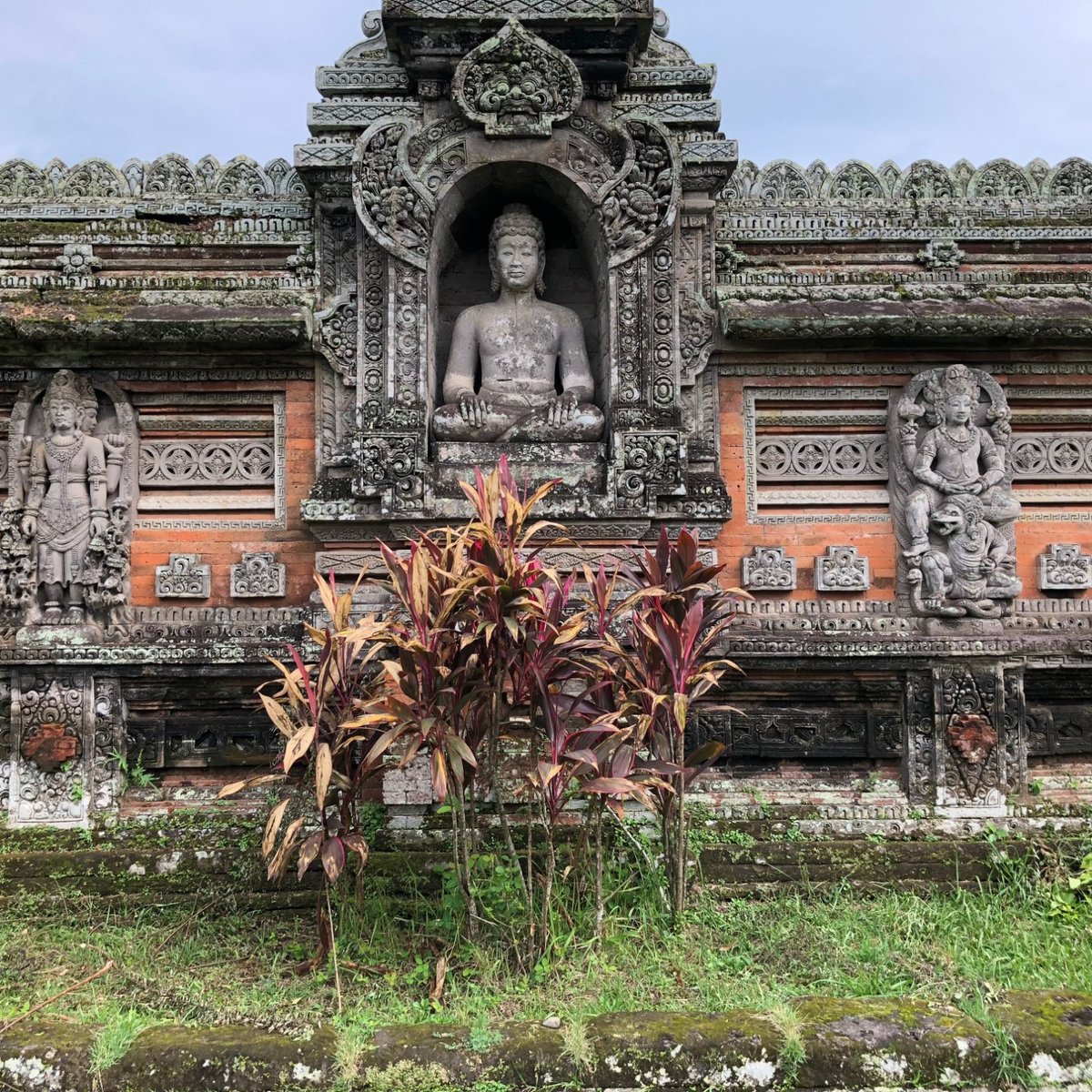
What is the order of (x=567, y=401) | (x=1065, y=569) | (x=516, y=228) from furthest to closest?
1. (x=516, y=228)
2. (x=1065, y=569)
3. (x=567, y=401)

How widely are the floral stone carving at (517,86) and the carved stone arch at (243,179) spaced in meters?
1.49

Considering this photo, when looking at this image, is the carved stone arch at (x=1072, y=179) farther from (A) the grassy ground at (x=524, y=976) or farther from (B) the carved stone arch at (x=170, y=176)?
(B) the carved stone arch at (x=170, y=176)

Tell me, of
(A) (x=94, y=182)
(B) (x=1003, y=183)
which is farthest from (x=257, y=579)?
(B) (x=1003, y=183)

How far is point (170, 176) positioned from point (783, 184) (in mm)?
4228

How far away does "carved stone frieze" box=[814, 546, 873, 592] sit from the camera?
6664 mm

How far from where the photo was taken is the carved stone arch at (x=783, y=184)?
7012 millimetres

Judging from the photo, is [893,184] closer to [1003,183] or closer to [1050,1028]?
[1003,183]

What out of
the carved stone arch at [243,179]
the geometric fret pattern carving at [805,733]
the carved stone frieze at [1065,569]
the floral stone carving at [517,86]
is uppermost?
the floral stone carving at [517,86]

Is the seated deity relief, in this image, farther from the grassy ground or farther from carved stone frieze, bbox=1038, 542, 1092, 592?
carved stone frieze, bbox=1038, 542, 1092, 592

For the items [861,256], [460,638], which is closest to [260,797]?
[460,638]

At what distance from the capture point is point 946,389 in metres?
6.66

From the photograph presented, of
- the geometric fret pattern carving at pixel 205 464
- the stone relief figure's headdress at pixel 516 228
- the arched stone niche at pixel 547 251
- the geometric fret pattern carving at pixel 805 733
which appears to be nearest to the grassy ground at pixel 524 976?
the geometric fret pattern carving at pixel 805 733

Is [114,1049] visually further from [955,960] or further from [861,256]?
[861,256]

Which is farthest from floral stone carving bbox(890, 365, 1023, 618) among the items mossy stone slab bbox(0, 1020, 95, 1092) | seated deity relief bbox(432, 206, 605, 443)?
mossy stone slab bbox(0, 1020, 95, 1092)
